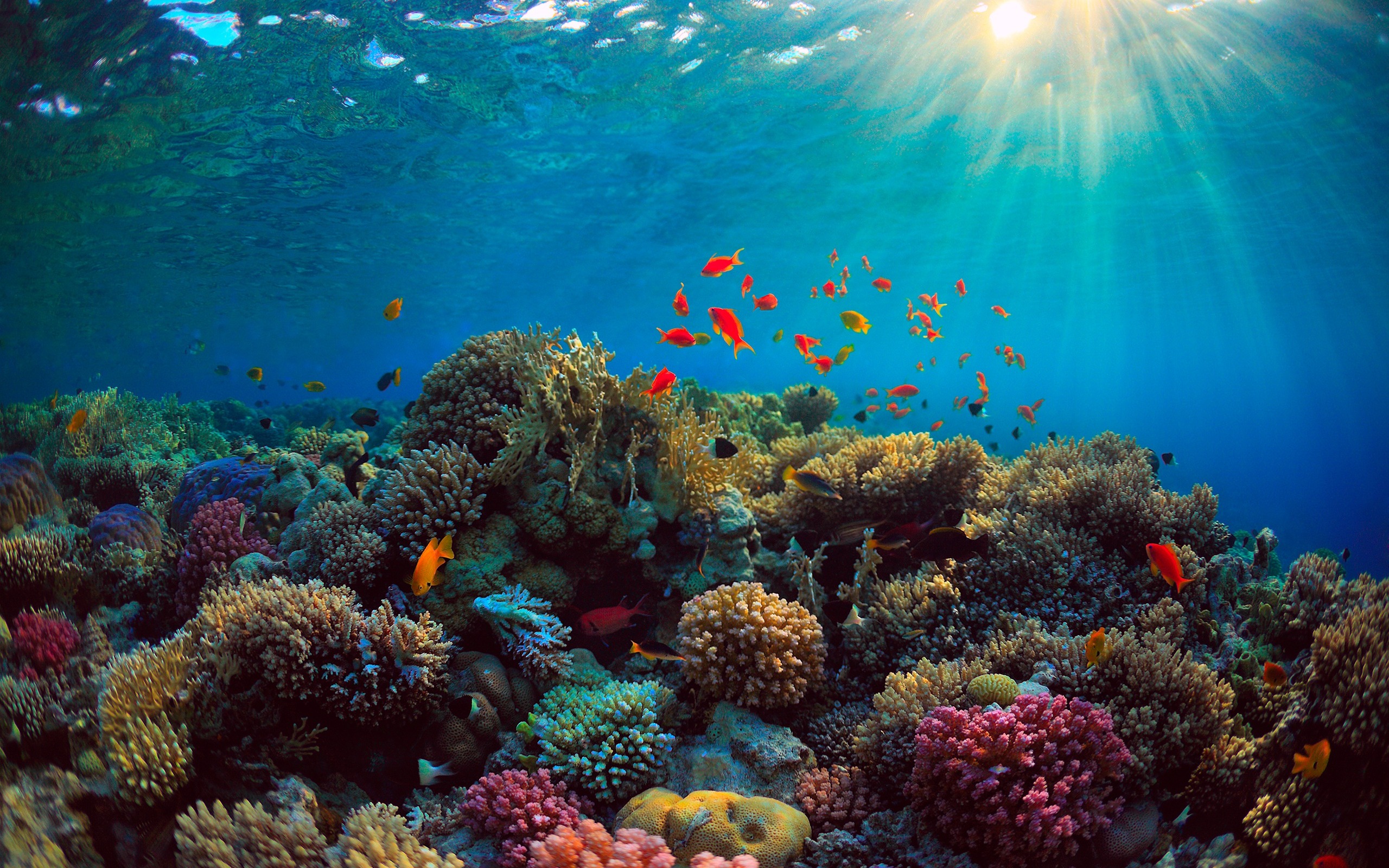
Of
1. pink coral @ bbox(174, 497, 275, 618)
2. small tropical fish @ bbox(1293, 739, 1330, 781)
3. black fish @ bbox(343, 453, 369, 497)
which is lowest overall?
small tropical fish @ bbox(1293, 739, 1330, 781)

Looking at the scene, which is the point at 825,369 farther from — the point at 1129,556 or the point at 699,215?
the point at 699,215

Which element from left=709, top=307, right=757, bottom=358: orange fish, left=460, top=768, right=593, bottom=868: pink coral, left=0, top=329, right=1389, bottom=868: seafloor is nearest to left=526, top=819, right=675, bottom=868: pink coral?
left=0, top=329, right=1389, bottom=868: seafloor

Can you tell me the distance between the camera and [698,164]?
20.7 metres

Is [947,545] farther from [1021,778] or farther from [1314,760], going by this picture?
[1314,760]

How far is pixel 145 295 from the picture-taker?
109ft

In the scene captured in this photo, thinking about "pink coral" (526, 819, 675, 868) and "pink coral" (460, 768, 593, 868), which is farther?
"pink coral" (460, 768, 593, 868)

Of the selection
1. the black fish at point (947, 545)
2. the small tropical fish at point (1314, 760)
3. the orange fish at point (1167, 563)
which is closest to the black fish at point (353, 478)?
the black fish at point (947, 545)

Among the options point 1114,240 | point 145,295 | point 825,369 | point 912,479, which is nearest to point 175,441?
point 825,369

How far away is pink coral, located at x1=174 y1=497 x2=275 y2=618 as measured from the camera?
550 centimetres

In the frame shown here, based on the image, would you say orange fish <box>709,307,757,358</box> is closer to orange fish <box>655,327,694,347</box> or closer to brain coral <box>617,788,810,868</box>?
orange fish <box>655,327,694,347</box>

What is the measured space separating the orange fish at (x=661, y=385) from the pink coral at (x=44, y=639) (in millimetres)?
5517

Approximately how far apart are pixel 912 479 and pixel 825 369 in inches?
124

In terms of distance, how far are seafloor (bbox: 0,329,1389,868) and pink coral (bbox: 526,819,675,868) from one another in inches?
0.7

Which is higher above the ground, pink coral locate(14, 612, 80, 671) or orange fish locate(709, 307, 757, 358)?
orange fish locate(709, 307, 757, 358)
